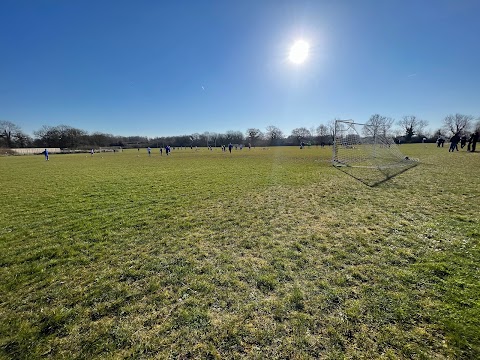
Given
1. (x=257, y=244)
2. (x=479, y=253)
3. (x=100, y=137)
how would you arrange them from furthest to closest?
(x=100, y=137), (x=257, y=244), (x=479, y=253)

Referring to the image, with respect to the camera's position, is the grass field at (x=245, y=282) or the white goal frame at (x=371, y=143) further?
the white goal frame at (x=371, y=143)

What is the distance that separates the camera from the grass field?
99.2 inches

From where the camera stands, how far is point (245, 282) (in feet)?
11.9

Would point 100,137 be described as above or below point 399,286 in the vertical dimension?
above

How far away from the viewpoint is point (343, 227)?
5.77 meters

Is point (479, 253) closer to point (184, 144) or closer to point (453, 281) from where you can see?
point (453, 281)

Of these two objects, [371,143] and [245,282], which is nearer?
[245,282]

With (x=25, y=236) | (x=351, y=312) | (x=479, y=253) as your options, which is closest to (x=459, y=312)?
(x=351, y=312)

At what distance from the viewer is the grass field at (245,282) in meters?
2.52

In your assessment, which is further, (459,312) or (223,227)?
(223,227)

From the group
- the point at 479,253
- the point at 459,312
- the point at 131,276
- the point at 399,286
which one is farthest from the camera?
the point at 479,253

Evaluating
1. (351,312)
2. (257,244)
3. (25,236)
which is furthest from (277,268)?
(25,236)

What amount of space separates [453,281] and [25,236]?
9456 mm

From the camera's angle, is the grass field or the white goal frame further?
the white goal frame
